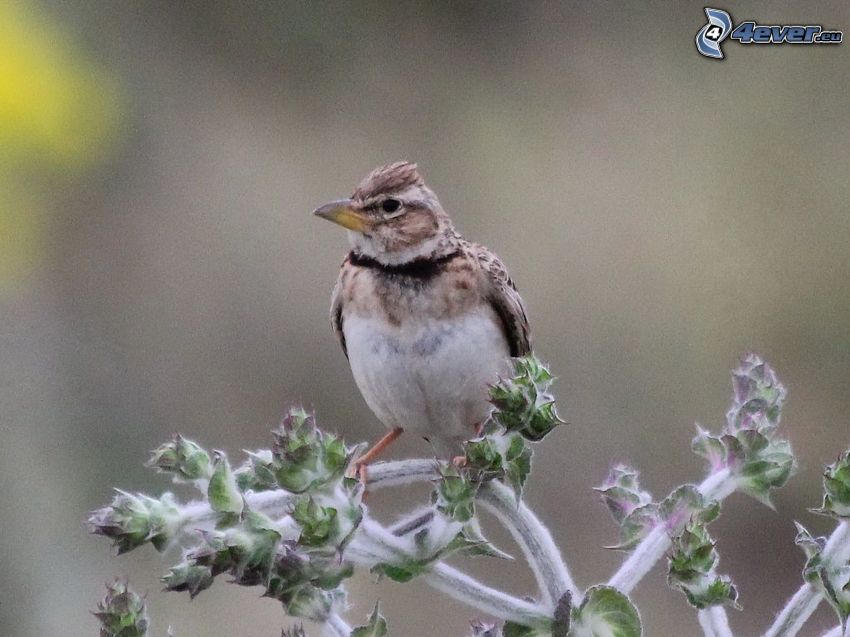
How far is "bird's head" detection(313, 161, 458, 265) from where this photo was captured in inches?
114

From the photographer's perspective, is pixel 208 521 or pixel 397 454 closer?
pixel 208 521

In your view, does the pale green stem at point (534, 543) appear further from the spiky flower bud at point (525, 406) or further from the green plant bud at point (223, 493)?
the green plant bud at point (223, 493)

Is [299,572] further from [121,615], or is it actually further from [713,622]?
[713,622]

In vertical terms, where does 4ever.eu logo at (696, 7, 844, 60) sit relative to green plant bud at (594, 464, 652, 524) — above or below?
above

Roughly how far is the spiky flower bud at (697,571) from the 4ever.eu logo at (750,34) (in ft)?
13.2

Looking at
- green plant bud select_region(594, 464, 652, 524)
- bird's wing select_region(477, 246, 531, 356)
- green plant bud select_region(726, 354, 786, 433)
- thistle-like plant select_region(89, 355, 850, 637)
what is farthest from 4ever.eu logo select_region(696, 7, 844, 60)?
thistle-like plant select_region(89, 355, 850, 637)

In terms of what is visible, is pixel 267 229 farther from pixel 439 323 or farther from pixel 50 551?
pixel 439 323

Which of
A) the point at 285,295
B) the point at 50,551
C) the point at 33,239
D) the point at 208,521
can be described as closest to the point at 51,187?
the point at 33,239

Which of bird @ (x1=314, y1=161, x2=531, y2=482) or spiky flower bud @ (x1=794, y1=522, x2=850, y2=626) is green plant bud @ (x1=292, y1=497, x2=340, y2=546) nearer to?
spiky flower bud @ (x1=794, y1=522, x2=850, y2=626)

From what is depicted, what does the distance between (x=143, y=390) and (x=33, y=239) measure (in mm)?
2356

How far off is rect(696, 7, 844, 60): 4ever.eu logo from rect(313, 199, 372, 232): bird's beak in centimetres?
284

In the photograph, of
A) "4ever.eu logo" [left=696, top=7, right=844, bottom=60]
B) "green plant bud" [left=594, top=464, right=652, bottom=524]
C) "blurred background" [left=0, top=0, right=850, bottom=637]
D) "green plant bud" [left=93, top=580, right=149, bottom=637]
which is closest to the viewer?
"green plant bud" [left=93, top=580, right=149, bottom=637]

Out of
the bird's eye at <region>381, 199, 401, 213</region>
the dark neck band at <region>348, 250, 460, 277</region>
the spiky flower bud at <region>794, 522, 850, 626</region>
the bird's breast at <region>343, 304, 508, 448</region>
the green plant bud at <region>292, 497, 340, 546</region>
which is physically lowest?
the spiky flower bud at <region>794, 522, 850, 626</region>

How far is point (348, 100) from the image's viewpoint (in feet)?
21.8
